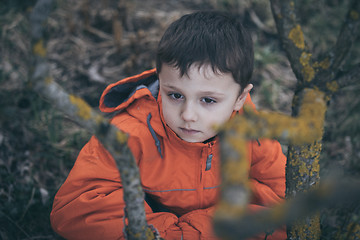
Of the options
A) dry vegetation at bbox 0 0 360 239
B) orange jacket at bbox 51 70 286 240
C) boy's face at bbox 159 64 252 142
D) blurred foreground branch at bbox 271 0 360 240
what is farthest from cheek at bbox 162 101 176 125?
dry vegetation at bbox 0 0 360 239

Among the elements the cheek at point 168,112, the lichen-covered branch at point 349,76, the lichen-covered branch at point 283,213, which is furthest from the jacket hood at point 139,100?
the lichen-covered branch at point 283,213

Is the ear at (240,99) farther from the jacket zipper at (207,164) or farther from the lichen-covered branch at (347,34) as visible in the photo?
the lichen-covered branch at (347,34)

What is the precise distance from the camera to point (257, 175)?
2309mm

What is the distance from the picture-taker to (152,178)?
205 cm

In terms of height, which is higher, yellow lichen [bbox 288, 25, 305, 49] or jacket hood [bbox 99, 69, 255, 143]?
yellow lichen [bbox 288, 25, 305, 49]

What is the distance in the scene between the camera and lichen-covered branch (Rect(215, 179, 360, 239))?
33.6 inches

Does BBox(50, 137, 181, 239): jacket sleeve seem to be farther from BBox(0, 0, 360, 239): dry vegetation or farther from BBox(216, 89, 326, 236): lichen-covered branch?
BBox(216, 89, 326, 236): lichen-covered branch

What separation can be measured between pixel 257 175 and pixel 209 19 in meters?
1.16

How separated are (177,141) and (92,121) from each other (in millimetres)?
958

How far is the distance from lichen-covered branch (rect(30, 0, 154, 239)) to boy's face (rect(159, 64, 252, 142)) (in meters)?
0.62

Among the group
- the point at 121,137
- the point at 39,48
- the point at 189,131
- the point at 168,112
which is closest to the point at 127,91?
the point at 168,112

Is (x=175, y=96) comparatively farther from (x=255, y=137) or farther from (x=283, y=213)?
(x=283, y=213)

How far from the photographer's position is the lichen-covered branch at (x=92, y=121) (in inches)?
36.4

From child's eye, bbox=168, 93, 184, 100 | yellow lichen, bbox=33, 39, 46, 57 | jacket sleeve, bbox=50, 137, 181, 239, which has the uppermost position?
yellow lichen, bbox=33, 39, 46, 57
